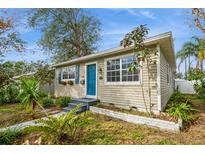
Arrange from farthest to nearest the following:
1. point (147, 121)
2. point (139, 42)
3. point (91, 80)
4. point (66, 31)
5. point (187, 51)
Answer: point (187, 51) < point (66, 31) < point (91, 80) < point (139, 42) < point (147, 121)

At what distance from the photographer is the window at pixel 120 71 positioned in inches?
289

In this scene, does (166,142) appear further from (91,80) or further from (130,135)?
(91,80)

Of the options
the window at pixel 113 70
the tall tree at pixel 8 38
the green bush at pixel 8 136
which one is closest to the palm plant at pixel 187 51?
the window at pixel 113 70

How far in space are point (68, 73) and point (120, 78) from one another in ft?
15.8

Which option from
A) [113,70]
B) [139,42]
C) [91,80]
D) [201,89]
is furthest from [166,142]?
[201,89]

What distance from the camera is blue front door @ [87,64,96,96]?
369 inches

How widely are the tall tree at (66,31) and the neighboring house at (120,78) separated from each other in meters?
6.53

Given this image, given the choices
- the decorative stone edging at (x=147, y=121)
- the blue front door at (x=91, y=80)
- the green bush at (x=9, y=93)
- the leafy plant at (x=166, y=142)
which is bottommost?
the leafy plant at (x=166, y=142)

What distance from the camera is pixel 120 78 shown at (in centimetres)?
780

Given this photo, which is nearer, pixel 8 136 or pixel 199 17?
pixel 8 136

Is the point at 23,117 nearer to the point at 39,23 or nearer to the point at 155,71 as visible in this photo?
the point at 155,71

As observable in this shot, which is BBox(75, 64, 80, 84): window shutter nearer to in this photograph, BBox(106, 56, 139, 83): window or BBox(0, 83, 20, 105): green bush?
BBox(106, 56, 139, 83): window

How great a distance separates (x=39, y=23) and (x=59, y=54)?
3.21 meters

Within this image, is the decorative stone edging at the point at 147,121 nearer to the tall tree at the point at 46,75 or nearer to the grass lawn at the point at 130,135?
the grass lawn at the point at 130,135
